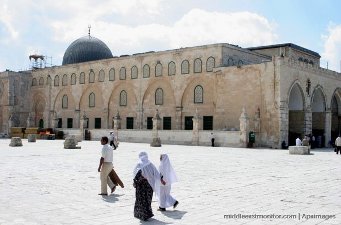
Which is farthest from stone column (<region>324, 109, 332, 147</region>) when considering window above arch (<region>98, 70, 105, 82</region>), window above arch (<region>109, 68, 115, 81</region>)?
window above arch (<region>98, 70, 105, 82</region>)

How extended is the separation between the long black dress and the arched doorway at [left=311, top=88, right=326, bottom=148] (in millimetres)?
29691

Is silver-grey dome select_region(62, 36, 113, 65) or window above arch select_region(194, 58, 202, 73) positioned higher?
silver-grey dome select_region(62, 36, 113, 65)

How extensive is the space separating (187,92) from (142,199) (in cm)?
2983

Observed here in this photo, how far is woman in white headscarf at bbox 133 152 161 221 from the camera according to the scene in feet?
21.9

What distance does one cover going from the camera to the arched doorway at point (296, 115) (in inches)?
1259

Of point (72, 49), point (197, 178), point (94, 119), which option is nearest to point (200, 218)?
point (197, 178)

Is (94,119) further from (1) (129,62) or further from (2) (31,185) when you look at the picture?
(2) (31,185)

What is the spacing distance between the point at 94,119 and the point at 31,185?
34289 mm

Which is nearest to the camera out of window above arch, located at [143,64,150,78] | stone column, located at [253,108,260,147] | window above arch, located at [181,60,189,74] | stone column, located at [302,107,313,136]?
stone column, located at [253,108,260,147]

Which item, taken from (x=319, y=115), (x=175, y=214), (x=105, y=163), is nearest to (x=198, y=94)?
(x=319, y=115)

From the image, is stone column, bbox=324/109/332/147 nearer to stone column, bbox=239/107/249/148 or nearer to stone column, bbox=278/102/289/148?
stone column, bbox=278/102/289/148

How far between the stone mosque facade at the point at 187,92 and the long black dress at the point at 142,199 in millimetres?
22053

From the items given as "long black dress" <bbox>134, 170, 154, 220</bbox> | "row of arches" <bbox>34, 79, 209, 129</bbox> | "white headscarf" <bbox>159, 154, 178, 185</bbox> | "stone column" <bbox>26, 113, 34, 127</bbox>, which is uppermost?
"row of arches" <bbox>34, 79, 209, 129</bbox>

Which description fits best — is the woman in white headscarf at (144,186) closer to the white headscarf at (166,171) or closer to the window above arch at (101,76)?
the white headscarf at (166,171)
